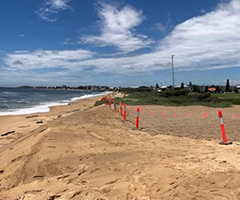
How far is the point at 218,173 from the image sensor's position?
13.8ft

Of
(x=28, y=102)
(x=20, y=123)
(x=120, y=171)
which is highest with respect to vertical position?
(x=120, y=171)

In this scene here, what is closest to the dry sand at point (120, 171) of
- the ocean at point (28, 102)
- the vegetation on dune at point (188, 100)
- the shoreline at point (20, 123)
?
the shoreline at point (20, 123)

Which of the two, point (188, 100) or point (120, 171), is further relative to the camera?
Result: point (188, 100)

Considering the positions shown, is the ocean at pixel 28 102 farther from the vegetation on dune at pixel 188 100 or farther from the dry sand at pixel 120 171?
the dry sand at pixel 120 171

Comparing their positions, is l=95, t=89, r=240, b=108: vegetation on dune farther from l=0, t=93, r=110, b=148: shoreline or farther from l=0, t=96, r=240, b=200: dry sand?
l=0, t=96, r=240, b=200: dry sand

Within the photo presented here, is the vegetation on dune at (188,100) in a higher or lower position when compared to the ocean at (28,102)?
higher

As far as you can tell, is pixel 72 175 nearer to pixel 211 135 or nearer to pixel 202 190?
pixel 202 190

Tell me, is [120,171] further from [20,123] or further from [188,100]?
[188,100]

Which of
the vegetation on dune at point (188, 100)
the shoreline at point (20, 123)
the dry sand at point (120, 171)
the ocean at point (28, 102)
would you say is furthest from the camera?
the ocean at point (28, 102)

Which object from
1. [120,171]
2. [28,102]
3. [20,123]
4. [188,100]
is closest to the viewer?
[120,171]

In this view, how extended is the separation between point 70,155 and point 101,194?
2.14m

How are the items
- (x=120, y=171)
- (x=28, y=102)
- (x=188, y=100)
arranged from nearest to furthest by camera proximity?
(x=120, y=171) → (x=188, y=100) → (x=28, y=102)

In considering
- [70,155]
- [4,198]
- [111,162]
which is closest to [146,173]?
[111,162]

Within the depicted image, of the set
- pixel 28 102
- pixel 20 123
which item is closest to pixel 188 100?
pixel 20 123
